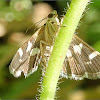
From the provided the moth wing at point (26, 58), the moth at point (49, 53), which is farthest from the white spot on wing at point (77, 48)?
the moth wing at point (26, 58)

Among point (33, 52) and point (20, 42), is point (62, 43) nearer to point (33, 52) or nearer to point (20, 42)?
point (33, 52)

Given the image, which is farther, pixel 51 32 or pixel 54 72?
pixel 51 32

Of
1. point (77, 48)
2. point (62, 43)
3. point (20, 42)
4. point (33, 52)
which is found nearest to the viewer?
point (62, 43)

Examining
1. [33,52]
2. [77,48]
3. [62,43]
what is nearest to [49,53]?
[33,52]

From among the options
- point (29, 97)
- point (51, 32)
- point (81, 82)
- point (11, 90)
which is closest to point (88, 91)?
point (81, 82)

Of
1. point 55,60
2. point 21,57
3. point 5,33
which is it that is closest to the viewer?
point 55,60

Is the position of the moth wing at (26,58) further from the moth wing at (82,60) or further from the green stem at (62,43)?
the green stem at (62,43)

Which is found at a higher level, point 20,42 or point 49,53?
point 49,53

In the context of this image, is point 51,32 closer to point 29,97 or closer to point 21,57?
point 21,57

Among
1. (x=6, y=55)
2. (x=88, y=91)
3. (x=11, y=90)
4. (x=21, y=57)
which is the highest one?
(x=21, y=57)
